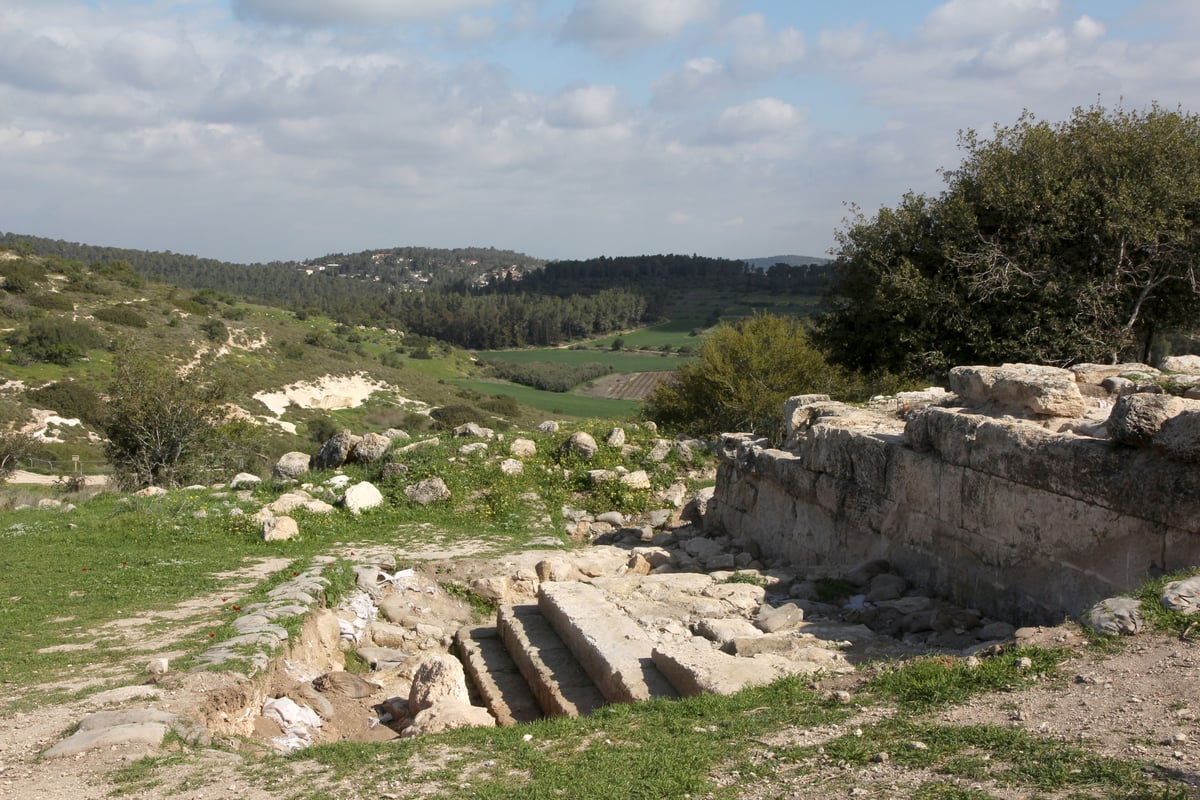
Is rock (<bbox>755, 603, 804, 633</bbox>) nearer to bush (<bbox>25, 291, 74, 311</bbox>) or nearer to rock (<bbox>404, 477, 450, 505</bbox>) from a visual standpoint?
rock (<bbox>404, 477, 450, 505</bbox>)

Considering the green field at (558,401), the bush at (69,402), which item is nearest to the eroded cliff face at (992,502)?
the bush at (69,402)

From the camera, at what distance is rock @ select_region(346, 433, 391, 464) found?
16.4m

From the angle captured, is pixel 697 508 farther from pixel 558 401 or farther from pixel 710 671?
pixel 558 401

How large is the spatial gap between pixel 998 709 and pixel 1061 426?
4061 mm

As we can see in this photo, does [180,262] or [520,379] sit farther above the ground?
[180,262]

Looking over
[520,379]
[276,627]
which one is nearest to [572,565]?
[276,627]

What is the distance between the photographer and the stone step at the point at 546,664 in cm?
741

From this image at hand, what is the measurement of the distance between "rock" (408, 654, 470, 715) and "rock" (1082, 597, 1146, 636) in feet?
15.8

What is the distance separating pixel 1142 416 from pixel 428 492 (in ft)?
34.9

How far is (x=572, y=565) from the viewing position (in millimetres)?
11383

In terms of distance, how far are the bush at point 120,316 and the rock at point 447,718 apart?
4700 cm

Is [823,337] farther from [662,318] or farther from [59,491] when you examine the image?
[662,318]

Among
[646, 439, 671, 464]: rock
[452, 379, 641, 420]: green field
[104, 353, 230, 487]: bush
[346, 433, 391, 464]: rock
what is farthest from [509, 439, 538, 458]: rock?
[452, 379, 641, 420]: green field

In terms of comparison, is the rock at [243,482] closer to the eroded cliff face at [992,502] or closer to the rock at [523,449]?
the rock at [523,449]
